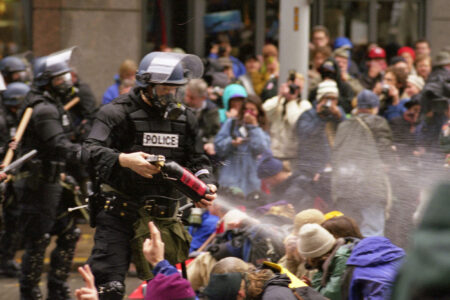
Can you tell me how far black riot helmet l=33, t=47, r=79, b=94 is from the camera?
6859mm

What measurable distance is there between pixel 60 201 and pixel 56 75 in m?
0.98

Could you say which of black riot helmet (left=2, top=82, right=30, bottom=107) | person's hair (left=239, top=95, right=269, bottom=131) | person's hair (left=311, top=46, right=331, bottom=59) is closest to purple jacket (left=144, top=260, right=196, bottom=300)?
black riot helmet (left=2, top=82, right=30, bottom=107)

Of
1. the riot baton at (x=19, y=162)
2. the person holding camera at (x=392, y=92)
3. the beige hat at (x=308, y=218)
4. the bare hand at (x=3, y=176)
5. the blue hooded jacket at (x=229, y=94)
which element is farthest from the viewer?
the person holding camera at (x=392, y=92)

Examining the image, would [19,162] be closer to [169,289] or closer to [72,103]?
[72,103]

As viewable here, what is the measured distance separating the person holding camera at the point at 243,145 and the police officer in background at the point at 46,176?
5.30ft

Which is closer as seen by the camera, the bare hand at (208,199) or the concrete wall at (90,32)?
the bare hand at (208,199)

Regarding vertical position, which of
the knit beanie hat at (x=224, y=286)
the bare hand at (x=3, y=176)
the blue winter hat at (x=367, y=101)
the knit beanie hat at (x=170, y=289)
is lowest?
the knit beanie hat at (x=224, y=286)

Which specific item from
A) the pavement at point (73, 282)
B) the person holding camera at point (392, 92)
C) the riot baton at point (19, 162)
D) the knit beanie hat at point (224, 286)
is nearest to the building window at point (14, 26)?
the pavement at point (73, 282)

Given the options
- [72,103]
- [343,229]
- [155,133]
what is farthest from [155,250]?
Answer: [72,103]

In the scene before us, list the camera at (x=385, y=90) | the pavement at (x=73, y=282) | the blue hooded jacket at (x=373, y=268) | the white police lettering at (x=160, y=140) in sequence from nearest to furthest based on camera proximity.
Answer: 1. the blue hooded jacket at (x=373, y=268)
2. the white police lettering at (x=160, y=140)
3. the pavement at (x=73, y=282)
4. the camera at (x=385, y=90)

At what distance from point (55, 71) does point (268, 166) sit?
2.01 m

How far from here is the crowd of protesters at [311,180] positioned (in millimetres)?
4773

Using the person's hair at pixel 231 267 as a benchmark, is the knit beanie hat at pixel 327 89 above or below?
above

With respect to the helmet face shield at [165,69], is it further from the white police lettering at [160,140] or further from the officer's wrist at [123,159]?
the officer's wrist at [123,159]
